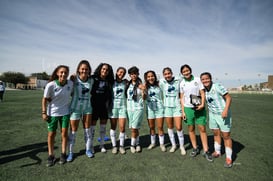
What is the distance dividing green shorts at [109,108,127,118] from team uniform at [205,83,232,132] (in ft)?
6.95

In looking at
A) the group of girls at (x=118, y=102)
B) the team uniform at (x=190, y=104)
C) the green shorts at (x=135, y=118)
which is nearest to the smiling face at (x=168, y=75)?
the group of girls at (x=118, y=102)

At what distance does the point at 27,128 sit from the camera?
21.7ft

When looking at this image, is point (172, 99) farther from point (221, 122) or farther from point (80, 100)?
Answer: point (80, 100)

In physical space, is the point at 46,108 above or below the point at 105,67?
below

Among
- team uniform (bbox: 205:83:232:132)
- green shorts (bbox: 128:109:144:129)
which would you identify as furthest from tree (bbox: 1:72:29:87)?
team uniform (bbox: 205:83:232:132)

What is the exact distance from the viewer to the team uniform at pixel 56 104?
3.55m

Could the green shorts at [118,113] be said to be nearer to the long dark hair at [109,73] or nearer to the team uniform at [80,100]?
the team uniform at [80,100]

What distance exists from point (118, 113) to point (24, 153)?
263cm

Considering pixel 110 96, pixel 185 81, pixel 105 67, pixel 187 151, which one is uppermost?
pixel 105 67

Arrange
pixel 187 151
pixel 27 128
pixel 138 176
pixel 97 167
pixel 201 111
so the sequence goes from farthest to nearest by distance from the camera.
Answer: pixel 27 128 → pixel 187 151 → pixel 201 111 → pixel 97 167 → pixel 138 176

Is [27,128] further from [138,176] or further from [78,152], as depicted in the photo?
[138,176]

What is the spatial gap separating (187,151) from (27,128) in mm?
6266

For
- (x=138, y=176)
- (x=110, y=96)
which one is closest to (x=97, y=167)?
(x=138, y=176)

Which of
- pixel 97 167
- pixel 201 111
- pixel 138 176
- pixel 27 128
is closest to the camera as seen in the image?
pixel 138 176
